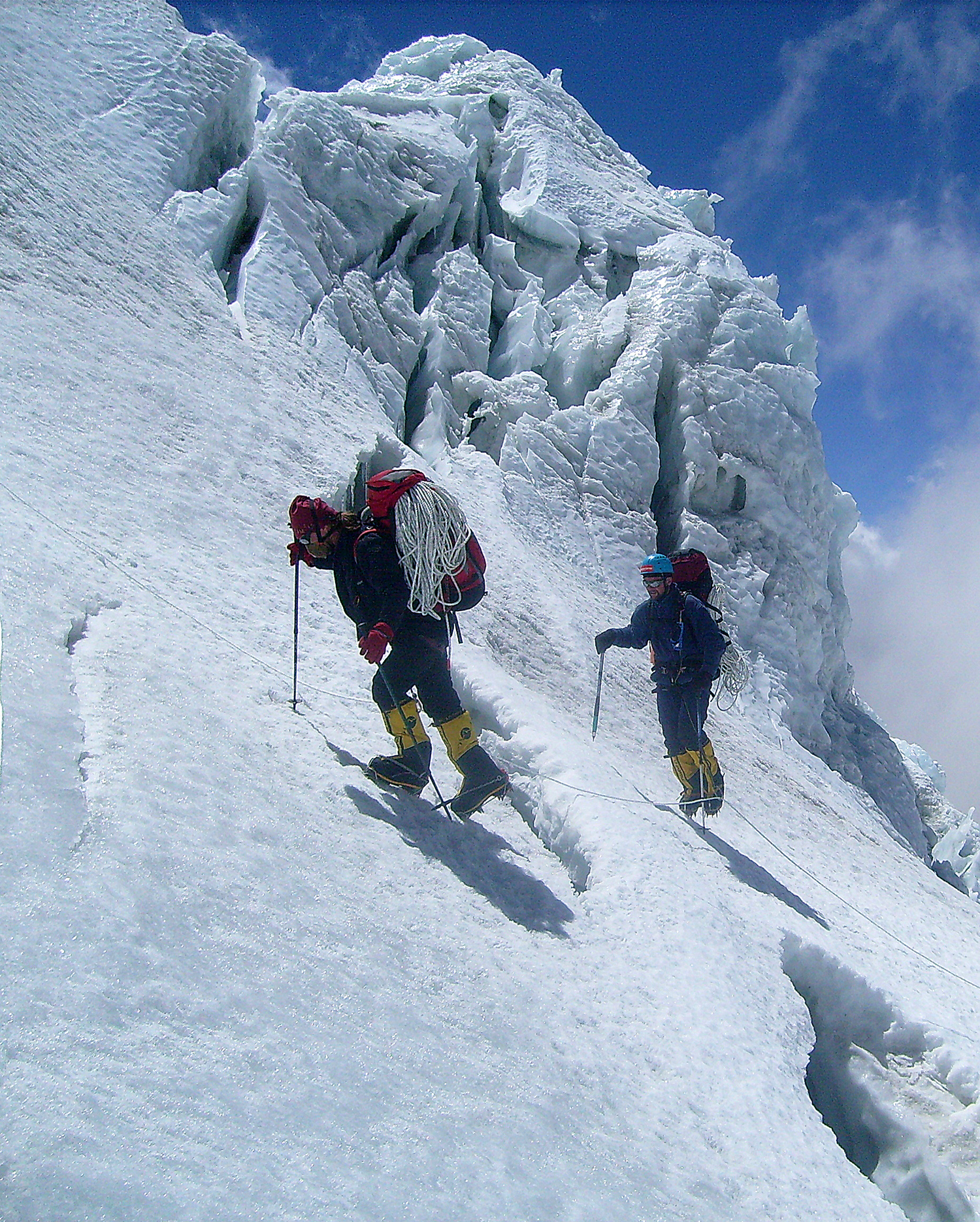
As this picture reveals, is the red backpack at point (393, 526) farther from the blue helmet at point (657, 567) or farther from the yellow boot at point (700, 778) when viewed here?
the yellow boot at point (700, 778)

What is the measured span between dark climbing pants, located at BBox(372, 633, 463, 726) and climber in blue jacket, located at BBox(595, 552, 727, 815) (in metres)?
1.94

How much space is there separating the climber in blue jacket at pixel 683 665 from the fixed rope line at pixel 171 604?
2016 millimetres

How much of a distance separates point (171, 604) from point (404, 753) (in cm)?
168

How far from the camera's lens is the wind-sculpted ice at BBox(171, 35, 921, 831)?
10.9 metres

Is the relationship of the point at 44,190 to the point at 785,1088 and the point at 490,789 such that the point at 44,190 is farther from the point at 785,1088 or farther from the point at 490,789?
the point at 785,1088

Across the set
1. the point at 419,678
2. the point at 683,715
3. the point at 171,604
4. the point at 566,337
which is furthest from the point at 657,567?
the point at 566,337

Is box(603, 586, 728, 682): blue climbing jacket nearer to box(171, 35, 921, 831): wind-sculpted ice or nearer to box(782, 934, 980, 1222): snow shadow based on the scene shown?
box(782, 934, 980, 1222): snow shadow

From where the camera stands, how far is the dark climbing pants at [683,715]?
5.42 meters

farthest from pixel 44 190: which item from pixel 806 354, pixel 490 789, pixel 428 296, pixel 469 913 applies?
pixel 806 354

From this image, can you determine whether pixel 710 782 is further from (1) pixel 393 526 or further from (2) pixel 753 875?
(1) pixel 393 526

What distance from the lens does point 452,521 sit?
12.2ft

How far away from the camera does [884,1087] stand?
3504 mm

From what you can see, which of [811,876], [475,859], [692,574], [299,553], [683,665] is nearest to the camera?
[475,859]

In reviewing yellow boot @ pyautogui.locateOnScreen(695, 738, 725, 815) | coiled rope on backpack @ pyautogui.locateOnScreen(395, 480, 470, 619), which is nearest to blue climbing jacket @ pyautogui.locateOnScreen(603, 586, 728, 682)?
yellow boot @ pyautogui.locateOnScreen(695, 738, 725, 815)
